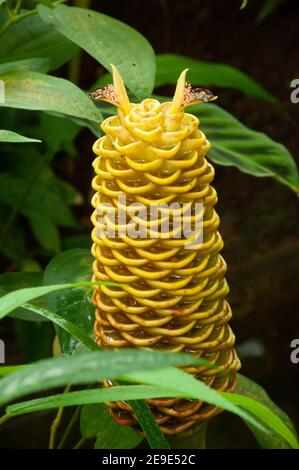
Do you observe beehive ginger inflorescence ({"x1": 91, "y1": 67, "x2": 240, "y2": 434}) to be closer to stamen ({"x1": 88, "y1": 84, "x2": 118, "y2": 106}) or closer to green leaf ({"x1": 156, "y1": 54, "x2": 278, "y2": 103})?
stamen ({"x1": 88, "y1": 84, "x2": 118, "y2": 106})

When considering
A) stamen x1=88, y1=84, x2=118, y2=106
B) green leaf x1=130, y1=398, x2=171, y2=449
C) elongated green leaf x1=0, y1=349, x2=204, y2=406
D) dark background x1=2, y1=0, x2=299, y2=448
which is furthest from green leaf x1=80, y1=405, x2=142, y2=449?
dark background x1=2, y1=0, x2=299, y2=448

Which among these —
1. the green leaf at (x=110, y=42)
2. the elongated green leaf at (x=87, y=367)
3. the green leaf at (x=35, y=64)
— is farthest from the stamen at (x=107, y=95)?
the elongated green leaf at (x=87, y=367)

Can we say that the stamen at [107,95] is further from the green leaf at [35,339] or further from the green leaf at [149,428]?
the green leaf at [35,339]

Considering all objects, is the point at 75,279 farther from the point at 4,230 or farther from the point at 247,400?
the point at 4,230

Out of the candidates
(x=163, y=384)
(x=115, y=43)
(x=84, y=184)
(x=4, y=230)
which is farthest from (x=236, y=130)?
(x=84, y=184)

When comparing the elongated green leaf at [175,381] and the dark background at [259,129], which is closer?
the elongated green leaf at [175,381]

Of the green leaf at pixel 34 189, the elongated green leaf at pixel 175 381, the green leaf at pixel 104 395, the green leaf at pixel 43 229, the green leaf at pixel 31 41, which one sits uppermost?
the green leaf at pixel 31 41
